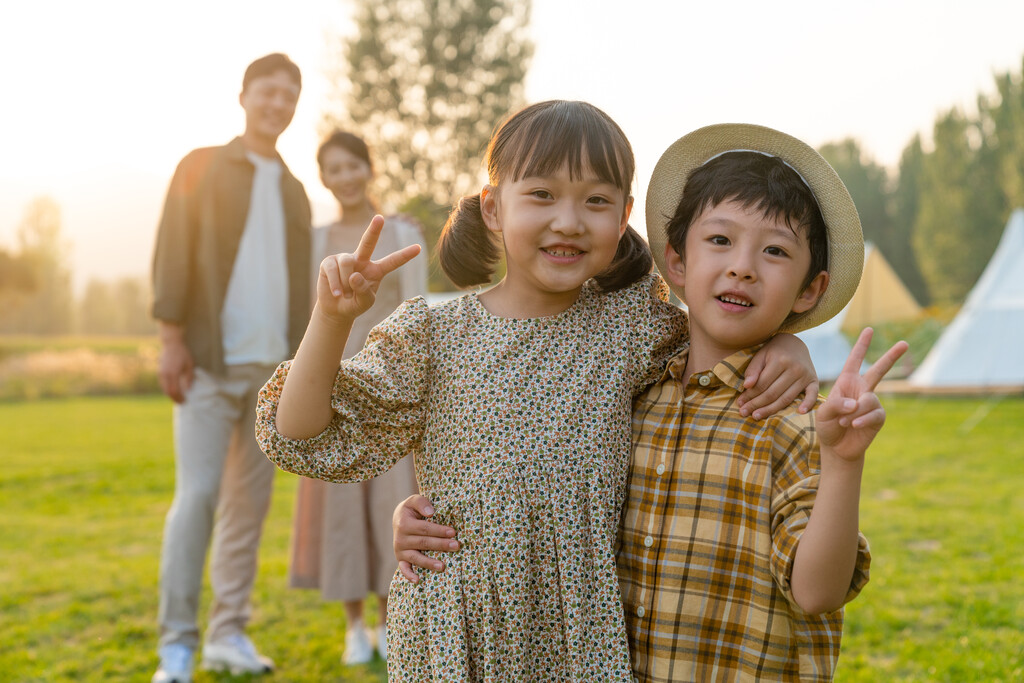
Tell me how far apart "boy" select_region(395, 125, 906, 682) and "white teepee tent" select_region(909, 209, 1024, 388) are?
34.5 ft

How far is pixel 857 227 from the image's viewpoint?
64.4 inches

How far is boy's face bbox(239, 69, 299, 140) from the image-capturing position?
11.9 feet

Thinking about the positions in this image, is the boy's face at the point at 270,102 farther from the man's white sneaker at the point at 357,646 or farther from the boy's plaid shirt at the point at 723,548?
the boy's plaid shirt at the point at 723,548

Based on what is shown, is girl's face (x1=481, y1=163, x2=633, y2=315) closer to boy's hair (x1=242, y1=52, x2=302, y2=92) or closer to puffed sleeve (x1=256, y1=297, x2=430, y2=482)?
puffed sleeve (x1=256, y1=297, x2=430, y2=482)

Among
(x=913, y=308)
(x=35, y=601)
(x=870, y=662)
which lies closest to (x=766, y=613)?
(x=870, y=662)

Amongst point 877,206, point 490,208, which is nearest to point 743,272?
point 490,208

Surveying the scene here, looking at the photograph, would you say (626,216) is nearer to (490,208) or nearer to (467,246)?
(490,208)

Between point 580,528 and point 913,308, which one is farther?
point 913,308

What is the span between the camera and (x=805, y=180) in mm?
1686

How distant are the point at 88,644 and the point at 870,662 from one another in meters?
3.39

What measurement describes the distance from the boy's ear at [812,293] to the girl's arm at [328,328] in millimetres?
770

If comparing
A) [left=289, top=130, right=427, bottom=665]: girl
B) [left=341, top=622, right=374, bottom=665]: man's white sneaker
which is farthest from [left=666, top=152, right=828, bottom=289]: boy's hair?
[left=341, top=622, right=374, bottom=665]: man's white sneaker

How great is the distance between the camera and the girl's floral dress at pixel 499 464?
1494 mm

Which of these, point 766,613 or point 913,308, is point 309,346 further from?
point 913,308
